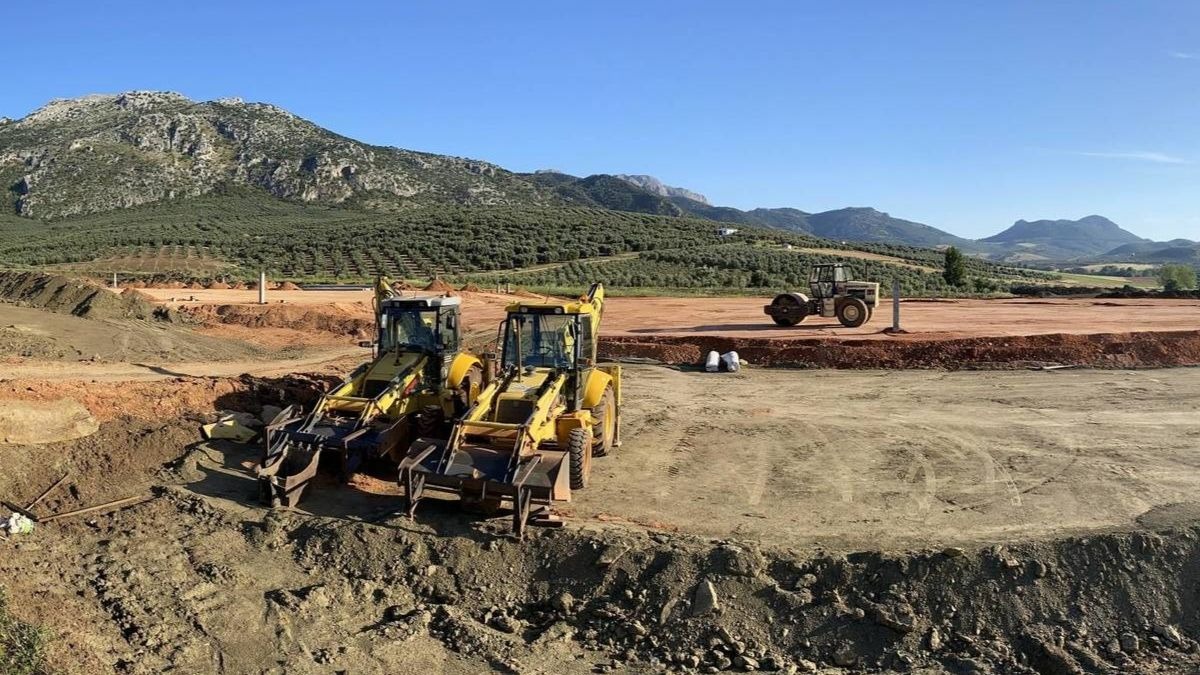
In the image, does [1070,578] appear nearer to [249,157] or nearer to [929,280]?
[929,280]

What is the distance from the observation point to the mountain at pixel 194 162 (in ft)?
283

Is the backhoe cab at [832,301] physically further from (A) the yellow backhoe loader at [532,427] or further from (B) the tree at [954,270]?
(B) the tree at [954,270]

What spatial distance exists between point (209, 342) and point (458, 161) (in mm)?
101411

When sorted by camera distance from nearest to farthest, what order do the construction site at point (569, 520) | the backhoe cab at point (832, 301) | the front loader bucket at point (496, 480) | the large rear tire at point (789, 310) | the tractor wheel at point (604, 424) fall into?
1. the construction site at point (569, 520)
2. the front loader bucket at point (496, 480)
3. the tractor wheel at point (604, 424)
4. the backhoe cab at point (832, 301)
5. the large rear tire at point (789, 310)

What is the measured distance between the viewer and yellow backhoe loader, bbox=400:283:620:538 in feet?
28.2

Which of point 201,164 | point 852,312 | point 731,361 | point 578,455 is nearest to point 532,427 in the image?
point 578,455

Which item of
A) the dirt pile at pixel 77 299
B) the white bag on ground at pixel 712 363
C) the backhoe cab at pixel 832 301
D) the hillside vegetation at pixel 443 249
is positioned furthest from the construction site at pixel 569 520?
the hillside vegetation at pixel 443 249

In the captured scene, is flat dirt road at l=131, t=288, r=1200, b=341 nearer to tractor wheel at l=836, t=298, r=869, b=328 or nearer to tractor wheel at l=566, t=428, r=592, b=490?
tractor wheel at l=836, t=298, r=869, b=328

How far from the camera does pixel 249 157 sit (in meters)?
97.8

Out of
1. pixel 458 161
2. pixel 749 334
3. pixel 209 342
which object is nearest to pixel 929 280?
pixel 749 334

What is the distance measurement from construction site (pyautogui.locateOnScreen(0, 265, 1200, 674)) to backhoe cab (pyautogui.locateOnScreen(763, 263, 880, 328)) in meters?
10.1

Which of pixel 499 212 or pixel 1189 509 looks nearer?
pixel 1189 509

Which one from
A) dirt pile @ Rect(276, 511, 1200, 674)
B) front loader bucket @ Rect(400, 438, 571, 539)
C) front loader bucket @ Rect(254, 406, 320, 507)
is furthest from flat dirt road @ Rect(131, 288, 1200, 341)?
front loader bucket @ Rect(254, 406, 320, 507)

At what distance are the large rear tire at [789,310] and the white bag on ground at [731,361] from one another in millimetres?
7190
